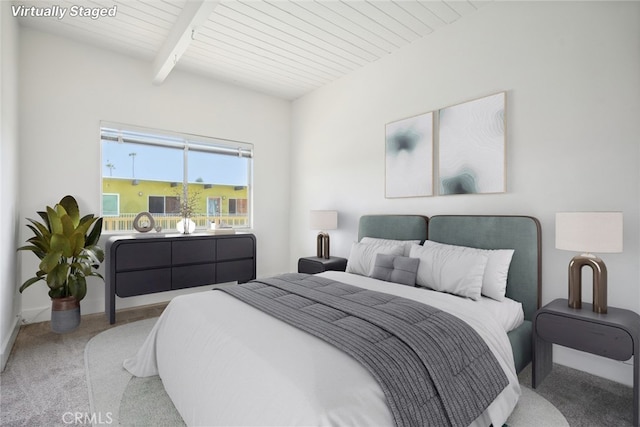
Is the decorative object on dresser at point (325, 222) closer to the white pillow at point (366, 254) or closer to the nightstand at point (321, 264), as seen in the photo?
the nightstand at point (321, 264)

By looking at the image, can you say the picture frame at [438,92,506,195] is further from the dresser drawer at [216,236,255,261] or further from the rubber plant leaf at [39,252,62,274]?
the rubber plant leaf at [39,252,62,274]

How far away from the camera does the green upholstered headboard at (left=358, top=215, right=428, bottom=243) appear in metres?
3.30

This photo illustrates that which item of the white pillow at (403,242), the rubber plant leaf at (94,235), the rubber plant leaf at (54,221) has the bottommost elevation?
the white pillow at (403,242)

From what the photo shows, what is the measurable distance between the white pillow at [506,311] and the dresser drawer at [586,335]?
186 mm

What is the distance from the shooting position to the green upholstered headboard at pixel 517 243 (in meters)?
2.51

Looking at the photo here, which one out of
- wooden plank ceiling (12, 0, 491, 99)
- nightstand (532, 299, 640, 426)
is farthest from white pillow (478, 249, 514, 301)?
wooden plank ceiling (12, 0, 491, 99)

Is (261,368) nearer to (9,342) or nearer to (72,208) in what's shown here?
(9,342)

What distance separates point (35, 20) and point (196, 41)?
4.78ft

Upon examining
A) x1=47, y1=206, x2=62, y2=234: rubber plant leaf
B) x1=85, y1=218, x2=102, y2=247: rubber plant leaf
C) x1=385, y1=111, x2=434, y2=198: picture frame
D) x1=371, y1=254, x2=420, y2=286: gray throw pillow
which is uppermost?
x1=385, y1=111, x2=434, y2=198: picture frame

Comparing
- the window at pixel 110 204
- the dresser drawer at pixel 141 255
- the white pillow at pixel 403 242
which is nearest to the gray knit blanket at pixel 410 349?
the white pillow at pixel 403 242

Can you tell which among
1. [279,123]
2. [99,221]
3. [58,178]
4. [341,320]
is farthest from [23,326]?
[279,123]

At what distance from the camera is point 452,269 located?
8.38 ft

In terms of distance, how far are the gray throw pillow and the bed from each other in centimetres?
2

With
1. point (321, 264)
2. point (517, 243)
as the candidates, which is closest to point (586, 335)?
point (517, 243)
